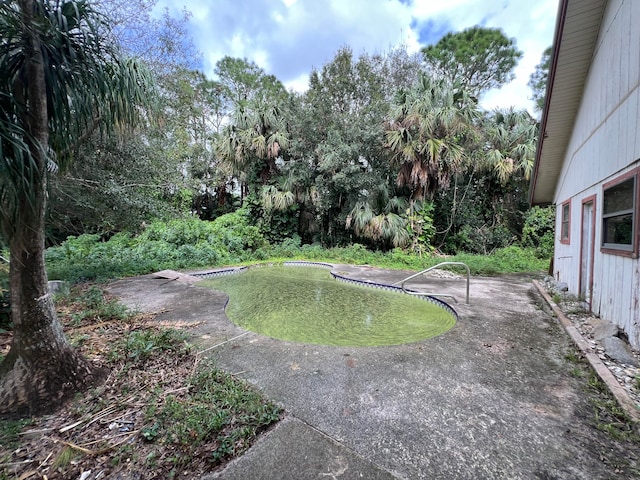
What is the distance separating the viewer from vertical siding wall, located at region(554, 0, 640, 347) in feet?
9.14

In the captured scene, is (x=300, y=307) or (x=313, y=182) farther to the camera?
(x=313, y=182)

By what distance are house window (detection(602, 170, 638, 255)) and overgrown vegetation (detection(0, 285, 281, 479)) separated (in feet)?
12.1

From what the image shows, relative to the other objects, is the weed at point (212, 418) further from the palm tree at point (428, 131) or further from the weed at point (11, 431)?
the palm tree at point (428, 131)

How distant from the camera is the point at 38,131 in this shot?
1.91 meters

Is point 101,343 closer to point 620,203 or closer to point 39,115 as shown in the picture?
point 39,115

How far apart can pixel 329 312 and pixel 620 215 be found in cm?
377

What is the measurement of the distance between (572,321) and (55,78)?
563cm

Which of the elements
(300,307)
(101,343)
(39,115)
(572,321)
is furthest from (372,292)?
(39,115)

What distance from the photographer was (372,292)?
585cm

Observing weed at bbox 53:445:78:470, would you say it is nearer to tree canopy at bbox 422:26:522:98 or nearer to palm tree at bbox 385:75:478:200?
palm tree at bbox 385:75:478:200

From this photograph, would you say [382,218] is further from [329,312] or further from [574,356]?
[574,356]

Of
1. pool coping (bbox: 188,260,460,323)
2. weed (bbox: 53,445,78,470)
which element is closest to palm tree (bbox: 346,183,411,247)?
pool coping (bbox: 188,260,460,323)

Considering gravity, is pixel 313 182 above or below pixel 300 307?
above

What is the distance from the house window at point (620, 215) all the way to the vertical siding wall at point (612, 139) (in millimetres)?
108
